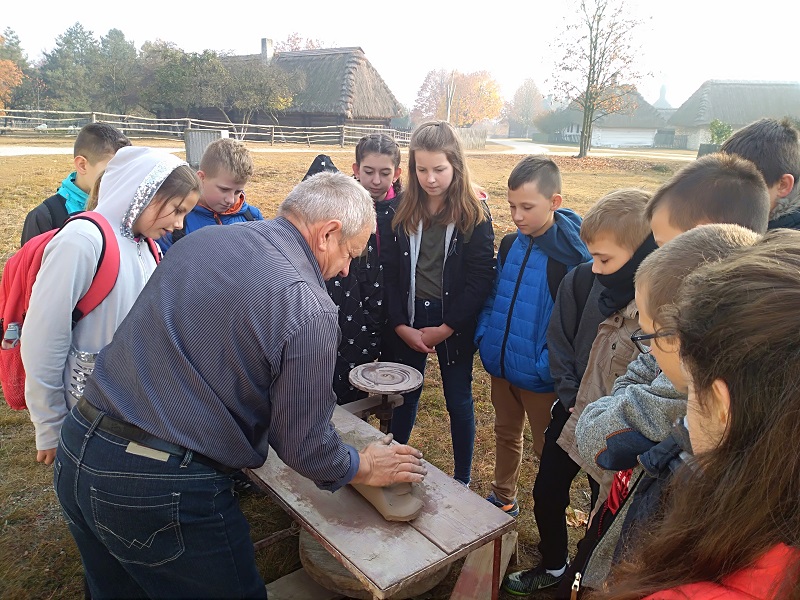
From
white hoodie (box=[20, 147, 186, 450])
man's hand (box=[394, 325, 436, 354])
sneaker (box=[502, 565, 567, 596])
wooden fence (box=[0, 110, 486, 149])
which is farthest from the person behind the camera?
wooden fence (box=[0, 110, 486, 149])

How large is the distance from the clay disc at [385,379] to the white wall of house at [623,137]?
54.2m

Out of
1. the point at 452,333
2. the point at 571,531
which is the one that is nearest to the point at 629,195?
the point at 452,333

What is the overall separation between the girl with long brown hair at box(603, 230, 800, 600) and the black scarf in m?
1.16

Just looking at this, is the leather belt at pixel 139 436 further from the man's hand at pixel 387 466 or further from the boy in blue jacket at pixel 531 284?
the boy in blue jacket at pixel 531 284

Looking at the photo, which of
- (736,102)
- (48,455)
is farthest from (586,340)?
(736,102)

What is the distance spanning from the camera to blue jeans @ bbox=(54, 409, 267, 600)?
1.47 m

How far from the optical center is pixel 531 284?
2.73m

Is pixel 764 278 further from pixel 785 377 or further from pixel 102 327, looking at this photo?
pixel 102 327

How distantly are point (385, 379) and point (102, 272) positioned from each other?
1.29 metres

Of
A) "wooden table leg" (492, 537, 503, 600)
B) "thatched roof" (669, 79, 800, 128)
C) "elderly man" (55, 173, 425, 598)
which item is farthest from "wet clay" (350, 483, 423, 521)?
"thatched roof" (669, 79, 800, 128)

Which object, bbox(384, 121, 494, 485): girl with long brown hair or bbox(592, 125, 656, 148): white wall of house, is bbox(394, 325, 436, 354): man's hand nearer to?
bbox(384, 121, 494, 485): girl with long brown hair

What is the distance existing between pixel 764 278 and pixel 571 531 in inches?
105

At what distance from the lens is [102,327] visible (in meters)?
2.06

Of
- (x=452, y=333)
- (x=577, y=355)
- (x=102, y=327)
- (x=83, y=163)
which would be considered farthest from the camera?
(x=83, y=163)
